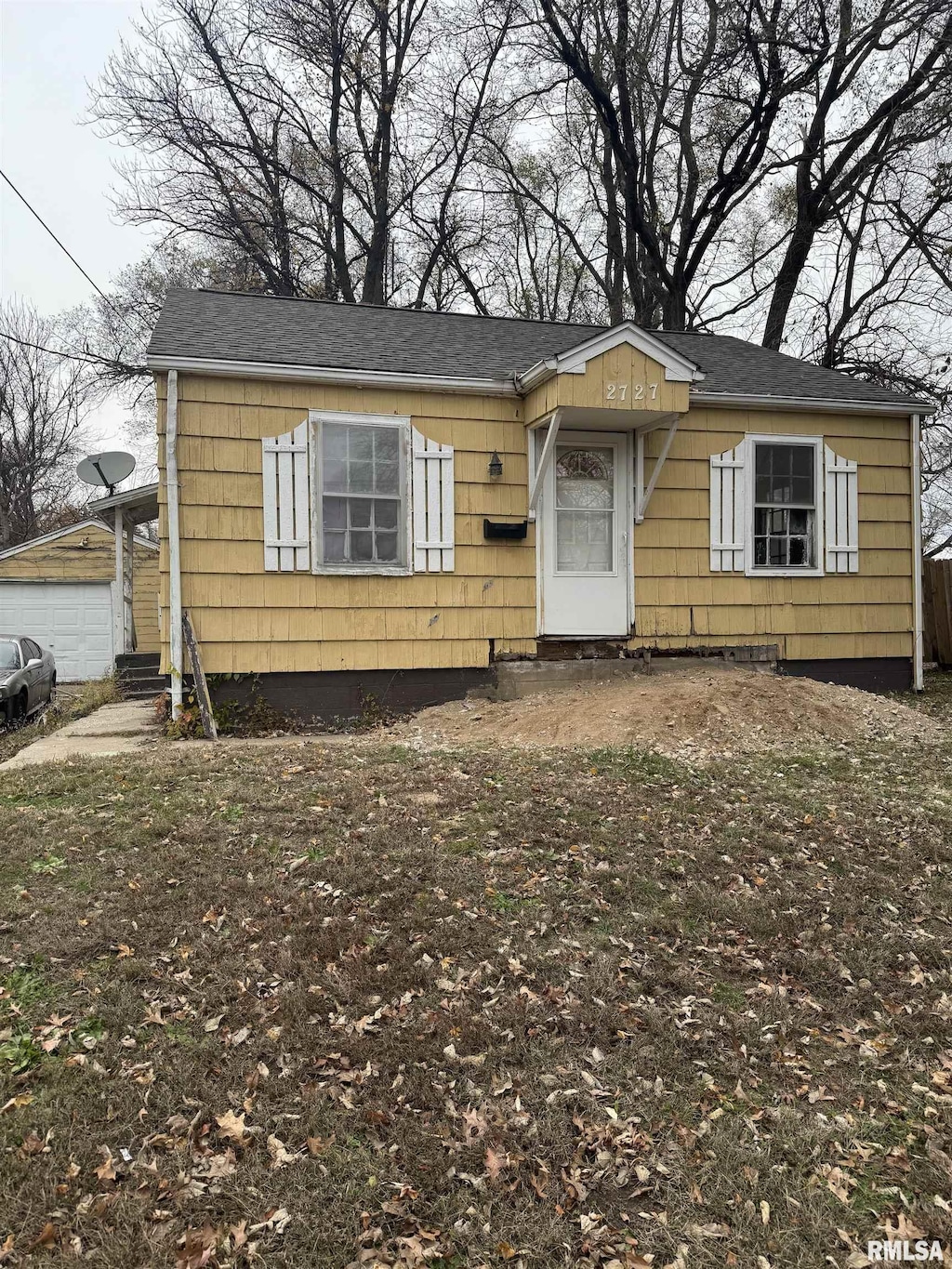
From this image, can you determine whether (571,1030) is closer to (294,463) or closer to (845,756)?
(845,756)

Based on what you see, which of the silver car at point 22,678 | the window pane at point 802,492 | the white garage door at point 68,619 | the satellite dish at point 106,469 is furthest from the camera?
the white garage door at point 68,619

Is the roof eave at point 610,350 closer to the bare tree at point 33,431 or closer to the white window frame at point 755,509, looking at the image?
the white window frame at point 755,509

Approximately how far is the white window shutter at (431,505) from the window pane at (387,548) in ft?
0.70

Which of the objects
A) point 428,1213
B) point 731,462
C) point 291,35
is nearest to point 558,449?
point 731,462

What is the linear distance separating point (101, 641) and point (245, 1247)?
16832 mm

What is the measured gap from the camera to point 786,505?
915 centimetres

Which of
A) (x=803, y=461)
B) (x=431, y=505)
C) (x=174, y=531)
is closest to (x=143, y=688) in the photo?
(x=174, y=531)

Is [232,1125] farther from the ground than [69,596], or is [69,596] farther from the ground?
[69,596]

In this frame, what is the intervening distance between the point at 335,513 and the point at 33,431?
84.5 feet

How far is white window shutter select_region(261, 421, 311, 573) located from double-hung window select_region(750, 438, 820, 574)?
4.82 metres

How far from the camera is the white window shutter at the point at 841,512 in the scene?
918 cm

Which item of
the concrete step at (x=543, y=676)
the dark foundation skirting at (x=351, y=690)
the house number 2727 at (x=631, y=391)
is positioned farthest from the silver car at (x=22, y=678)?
the house number 2727 at (x=631, y=391)

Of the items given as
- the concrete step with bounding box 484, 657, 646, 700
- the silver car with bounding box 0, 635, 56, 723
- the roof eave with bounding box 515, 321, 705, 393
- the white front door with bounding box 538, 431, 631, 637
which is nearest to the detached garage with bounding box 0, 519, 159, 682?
the silver car with bounding box 0, 635, 56, 723

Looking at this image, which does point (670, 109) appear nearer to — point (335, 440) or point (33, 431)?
point (335, 440)
